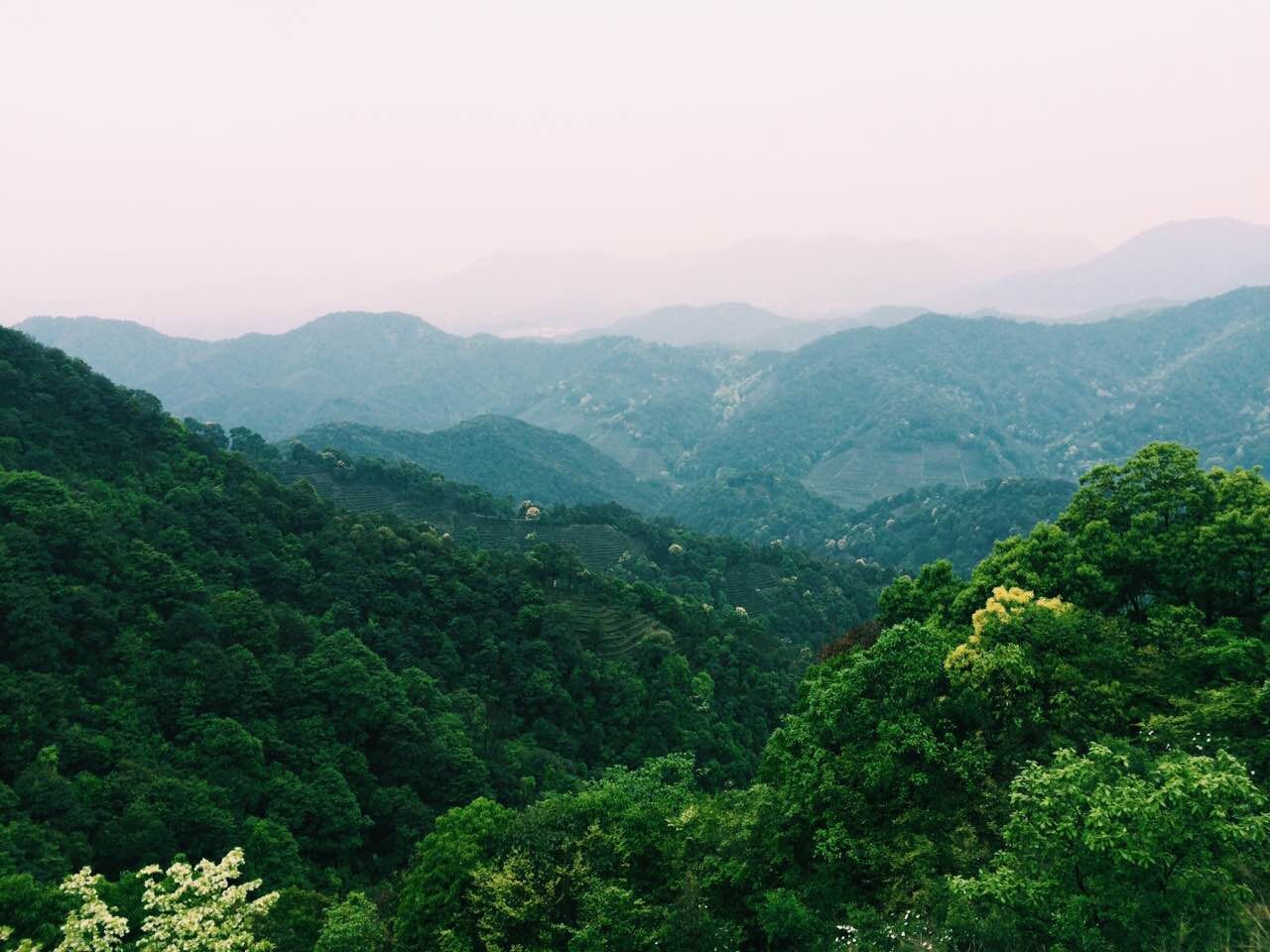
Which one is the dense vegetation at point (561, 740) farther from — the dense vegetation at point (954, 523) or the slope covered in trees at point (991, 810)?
the dense vegetation at point (954, 523)

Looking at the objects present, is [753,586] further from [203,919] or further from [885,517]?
[203,919]

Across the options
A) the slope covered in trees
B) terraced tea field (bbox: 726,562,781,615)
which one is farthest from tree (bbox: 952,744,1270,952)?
terraced tea field (bbox: 726,562,781,615)

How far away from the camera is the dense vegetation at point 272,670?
23.5 meters

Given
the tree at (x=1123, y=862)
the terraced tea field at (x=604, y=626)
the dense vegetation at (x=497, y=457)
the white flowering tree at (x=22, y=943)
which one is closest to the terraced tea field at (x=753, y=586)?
the terraced tea field at (x=604, y=626)

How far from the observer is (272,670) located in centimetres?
3178

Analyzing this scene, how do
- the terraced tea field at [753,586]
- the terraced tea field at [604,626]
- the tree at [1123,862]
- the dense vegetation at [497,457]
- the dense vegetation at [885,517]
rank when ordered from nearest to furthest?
the tree at [1123,862] → the terraced tea field at [604,626] → the terraced tea field at [753,586] → the dense vegetation at [885,517] → the dense vegetation at [497,457]

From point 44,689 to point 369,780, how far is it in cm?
→ 1172

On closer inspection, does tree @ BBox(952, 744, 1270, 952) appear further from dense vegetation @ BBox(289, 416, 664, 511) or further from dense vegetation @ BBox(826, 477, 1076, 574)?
dense vegetation @ BBox(289, 416, 664, 511)

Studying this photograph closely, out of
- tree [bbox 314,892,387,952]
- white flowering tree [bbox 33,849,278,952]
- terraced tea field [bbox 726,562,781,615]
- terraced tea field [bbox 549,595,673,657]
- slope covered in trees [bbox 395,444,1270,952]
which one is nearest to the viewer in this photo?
slope covered in trees [bbox 395,444,1270,952]

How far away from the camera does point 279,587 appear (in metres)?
40.2

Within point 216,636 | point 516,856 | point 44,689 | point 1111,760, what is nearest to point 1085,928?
point 1111,760

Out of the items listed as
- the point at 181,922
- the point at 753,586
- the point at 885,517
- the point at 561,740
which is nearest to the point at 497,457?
the point at 885,517

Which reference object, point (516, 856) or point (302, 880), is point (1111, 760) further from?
point (302, 880)

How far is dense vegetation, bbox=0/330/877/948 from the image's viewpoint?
2353 centimetres
